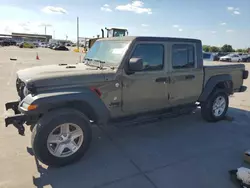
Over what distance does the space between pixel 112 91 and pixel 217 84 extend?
3.03 meters

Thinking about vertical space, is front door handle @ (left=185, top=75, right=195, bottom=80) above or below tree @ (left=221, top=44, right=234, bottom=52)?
below

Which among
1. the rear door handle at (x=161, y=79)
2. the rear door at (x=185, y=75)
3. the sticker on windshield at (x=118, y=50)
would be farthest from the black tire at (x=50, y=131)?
the rear door at (x=185, y=75)

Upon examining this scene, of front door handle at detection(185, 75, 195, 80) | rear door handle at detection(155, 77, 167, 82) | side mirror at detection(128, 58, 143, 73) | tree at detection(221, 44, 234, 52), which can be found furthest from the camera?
tree at detection(221, 44, 234, 52)

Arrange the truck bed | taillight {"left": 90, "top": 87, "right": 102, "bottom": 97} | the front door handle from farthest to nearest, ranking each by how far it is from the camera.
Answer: the truck bed → the front door handle → taillight {"left": 90, "top": 87, "right": 102, "bottom": 97}

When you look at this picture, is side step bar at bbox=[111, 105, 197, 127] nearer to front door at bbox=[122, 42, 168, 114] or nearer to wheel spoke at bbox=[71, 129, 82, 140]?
front door at bbox=[122, 42, 168, 114]

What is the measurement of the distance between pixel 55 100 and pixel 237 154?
322 cm

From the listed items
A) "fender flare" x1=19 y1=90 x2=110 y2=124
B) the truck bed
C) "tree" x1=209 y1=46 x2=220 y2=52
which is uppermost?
"tree" x1=209 y1=46 x2=220 y2=52

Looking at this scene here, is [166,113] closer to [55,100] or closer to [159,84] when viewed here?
[159,84]

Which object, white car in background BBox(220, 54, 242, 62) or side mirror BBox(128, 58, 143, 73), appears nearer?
side mirror BBox(128, 58, 143, 73)

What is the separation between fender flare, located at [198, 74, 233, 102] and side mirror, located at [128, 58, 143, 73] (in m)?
2.19

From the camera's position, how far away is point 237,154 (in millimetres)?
4023

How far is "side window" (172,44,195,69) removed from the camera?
4.62 m

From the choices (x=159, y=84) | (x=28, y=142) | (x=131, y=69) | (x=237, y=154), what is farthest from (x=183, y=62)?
(x=28, y=142)

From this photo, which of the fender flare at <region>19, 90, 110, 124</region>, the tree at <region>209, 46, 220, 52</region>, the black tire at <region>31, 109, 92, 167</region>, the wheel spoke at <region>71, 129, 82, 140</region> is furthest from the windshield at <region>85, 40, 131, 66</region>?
the tree at <region>209, 46, 220, 52</region>
